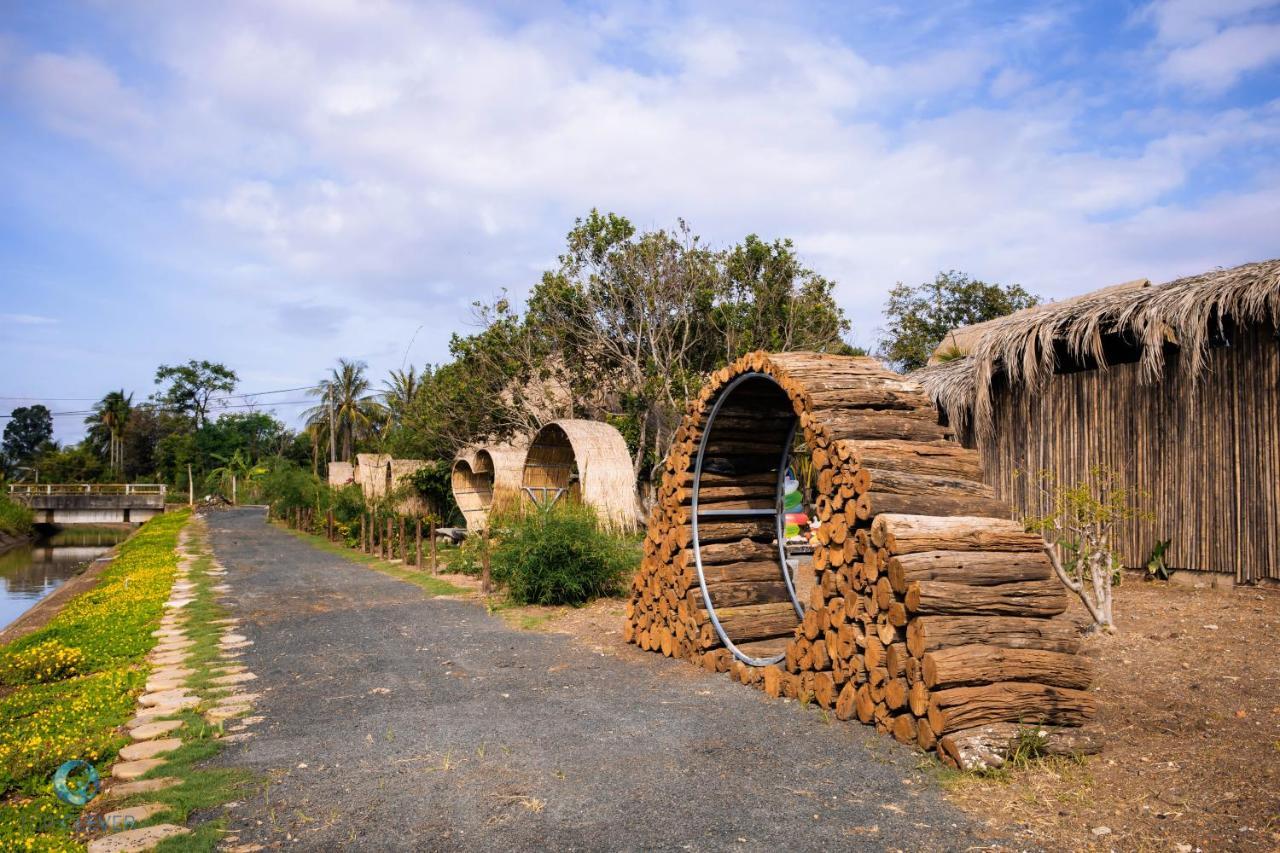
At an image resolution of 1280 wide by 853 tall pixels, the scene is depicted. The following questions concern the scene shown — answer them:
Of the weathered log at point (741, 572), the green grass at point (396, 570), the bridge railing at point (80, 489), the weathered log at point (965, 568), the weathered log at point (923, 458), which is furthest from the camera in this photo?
the bridge railing at point (80, 489)

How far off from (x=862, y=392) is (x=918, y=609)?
1.65 m

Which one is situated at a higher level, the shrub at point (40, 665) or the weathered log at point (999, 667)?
the weathered log at point (999, 667)

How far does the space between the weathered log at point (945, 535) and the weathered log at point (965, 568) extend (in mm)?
41

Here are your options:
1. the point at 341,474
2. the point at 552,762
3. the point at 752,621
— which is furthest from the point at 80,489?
the point at 552,762

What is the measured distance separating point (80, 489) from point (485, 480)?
37.8 meters

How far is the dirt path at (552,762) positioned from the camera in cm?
352

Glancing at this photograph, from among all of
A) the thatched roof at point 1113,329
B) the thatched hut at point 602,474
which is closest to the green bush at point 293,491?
the thatched hut at point 602,474

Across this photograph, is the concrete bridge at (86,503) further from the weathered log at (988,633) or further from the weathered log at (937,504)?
the weathered log at (988,633)

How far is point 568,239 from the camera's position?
1898 centimetres

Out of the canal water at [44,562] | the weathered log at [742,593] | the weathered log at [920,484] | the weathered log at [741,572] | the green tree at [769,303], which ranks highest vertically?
the green tree at [769,303]

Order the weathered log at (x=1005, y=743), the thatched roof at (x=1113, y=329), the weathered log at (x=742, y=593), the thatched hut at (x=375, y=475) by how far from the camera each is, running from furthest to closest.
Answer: the thatched hut at (x=375, y=475)
the thatched roof at (x=1113, y=329)
the weathered log at (x=742, y=593)
the weathered log at (x=1005, y=743)

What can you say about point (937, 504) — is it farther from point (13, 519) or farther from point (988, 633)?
point (13, 519)

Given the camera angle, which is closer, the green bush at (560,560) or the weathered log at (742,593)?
the weathered log at (742,593)

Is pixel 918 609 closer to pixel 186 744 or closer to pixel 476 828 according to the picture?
pixel 476 828
